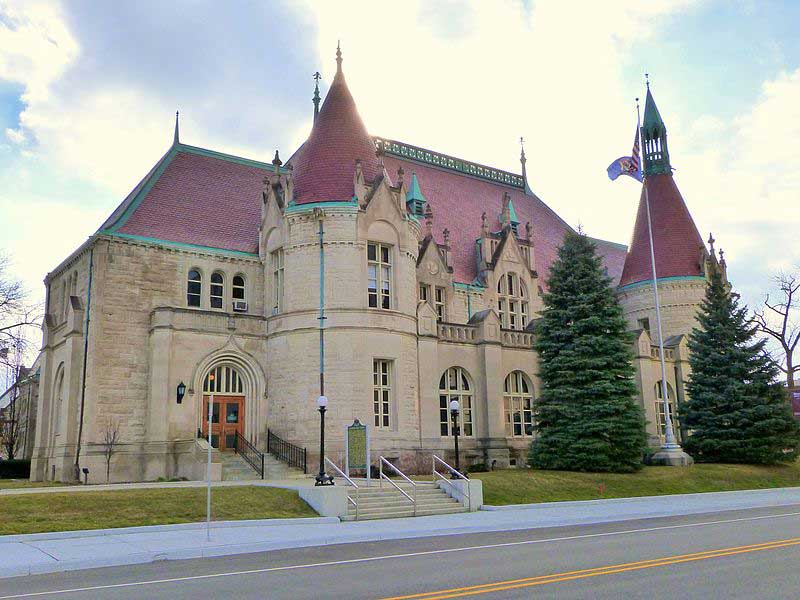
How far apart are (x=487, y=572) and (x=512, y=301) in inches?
1222

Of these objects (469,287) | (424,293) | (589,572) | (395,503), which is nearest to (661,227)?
(469,287)

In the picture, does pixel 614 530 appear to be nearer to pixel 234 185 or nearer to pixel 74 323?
pixel 74 323

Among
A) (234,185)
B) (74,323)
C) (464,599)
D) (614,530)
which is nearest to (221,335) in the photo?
(74,323)

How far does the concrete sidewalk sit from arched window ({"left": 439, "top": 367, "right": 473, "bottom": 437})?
34.7 ft

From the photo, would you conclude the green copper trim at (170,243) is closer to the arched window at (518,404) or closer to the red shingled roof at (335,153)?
the red shingled roof at (335,153)

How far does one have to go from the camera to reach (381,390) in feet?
103

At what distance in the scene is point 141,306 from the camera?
30.4 m

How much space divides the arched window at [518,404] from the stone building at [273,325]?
12cm

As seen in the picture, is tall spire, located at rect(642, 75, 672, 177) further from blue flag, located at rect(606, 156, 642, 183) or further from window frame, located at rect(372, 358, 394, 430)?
window frame, located at rect(372, 358, 394, 430)

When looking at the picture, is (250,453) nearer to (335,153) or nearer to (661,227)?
(335,153)

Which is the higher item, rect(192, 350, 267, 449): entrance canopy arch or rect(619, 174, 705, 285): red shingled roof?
rect(619, 174, 705, 285): red shingled roof

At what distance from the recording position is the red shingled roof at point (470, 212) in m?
41.9

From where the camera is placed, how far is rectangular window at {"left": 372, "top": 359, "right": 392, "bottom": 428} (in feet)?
102

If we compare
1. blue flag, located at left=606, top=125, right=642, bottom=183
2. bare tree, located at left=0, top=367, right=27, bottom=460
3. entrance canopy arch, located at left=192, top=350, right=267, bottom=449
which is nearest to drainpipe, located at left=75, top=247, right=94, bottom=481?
entrance canopy arch, located at left=192, top=350, right=267, bottom=449
